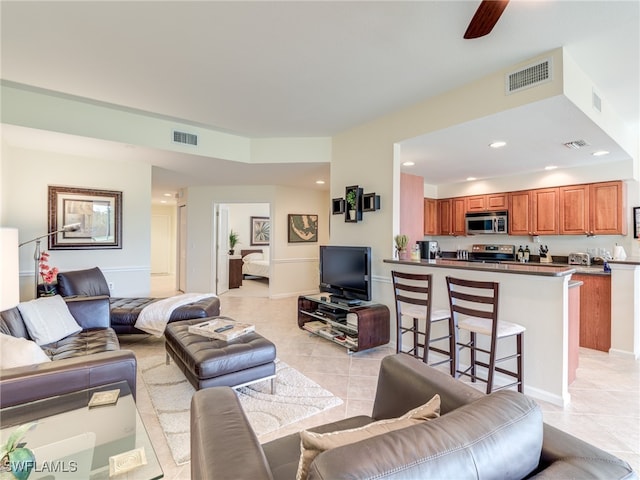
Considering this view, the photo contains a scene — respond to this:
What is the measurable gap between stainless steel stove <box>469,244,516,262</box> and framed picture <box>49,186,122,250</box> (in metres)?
6.22

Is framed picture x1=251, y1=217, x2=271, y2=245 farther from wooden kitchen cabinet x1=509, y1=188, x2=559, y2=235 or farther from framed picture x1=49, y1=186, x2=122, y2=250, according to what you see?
wooden kitchen cabinet x1=509, y1=188, x2=559, y2=235

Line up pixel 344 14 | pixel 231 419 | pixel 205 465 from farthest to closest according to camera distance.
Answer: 1. pixel 344 14
2. pixel 231 419
3. pixel 205 465

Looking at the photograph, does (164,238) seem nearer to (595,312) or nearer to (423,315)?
(423,315)

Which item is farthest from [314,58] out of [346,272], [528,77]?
[346,272]

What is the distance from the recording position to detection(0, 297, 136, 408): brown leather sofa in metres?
1.58

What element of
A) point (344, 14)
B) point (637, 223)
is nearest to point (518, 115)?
point (344, 14)

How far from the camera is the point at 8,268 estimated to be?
1595mm

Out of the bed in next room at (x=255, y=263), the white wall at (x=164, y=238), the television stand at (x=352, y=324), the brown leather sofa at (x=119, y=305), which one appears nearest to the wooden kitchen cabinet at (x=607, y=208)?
the television stand at (x=352, y=324)

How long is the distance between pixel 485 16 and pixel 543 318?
221 cm

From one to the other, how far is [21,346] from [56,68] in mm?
2428

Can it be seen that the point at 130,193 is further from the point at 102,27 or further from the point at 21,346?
the point at 21,346

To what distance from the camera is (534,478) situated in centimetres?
77

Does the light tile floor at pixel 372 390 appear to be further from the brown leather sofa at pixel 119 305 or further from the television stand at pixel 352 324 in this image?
the brown leather sofa at pixel 119 305

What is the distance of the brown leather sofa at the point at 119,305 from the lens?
354 centimetres
